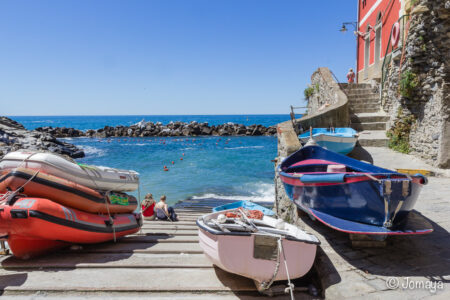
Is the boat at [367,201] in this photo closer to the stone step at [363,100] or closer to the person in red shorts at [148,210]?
the person in red shorts at [148,210]

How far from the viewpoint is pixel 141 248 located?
4625mm

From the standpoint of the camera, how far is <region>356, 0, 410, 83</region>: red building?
40.4ft

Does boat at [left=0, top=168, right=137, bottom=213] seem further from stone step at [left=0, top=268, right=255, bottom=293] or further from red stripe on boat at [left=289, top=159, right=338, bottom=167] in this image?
red stripe on boat at [left=289, top=159, right=338, bottom=167]

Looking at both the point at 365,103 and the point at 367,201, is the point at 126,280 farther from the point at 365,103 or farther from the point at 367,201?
the point at 365,103

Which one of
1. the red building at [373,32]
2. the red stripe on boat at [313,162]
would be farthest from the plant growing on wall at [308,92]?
the red stripe on boat at [313,162]

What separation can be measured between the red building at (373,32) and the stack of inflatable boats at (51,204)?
11.6m

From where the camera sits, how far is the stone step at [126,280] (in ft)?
10.9

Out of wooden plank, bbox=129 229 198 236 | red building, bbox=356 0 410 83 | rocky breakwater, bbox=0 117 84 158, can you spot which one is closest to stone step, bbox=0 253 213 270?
wooden plank, bbox=129 229 198 236

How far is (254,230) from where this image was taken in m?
3.36

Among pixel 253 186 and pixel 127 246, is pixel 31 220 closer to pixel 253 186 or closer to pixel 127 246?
pixel 127 246

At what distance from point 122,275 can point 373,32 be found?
15862 millimetres

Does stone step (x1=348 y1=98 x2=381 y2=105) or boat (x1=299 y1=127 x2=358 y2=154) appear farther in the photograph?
stone step (x1=348 y1=98 x2=381 y2=105)

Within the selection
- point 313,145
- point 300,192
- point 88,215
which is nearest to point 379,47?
point 313,145

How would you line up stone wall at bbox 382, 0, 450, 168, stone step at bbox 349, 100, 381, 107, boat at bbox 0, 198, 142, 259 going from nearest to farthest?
boat at bbox 0, 198, 142, 259 → stone wall at bbox 382, 0, 450, 168 → stone step at bbox 349, 100, 381, 107
